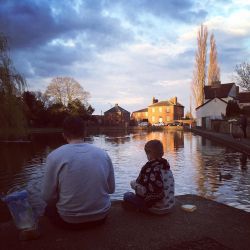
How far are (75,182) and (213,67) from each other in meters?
69.2

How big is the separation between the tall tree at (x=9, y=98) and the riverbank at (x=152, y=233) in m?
18.8

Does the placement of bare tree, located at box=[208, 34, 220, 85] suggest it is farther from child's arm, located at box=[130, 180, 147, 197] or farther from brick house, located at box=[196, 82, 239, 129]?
child's arm, located at box=[130, 180, 147, 197]

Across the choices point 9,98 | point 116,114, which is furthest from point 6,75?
point 116,114

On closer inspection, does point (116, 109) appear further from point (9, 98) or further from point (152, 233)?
point (152, 233)

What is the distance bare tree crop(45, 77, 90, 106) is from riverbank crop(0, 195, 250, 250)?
71.1 meters

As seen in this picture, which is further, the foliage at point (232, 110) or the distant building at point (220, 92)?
the distant building at point (220, 92)

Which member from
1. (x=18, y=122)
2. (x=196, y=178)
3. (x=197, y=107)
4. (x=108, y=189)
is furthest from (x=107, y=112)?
(x=108, y=189)

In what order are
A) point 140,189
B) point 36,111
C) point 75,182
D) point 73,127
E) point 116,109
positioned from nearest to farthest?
point 75,182
point 73,127
point 140,189
point 36,111
point 116,109

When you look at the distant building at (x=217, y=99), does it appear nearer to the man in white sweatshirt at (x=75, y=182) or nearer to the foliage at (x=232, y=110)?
the foliage at (x=232, y=110)

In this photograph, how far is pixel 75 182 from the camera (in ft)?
15.1

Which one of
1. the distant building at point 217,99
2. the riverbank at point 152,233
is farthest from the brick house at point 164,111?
the riverbank at point 152,233

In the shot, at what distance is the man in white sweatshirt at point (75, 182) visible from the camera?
181 inches

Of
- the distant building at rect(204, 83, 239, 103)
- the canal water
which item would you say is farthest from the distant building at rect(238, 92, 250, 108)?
the canal water

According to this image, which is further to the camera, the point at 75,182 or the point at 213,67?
the point at 213,67
